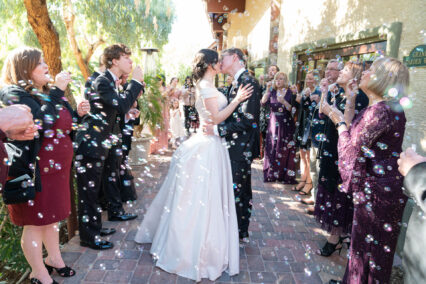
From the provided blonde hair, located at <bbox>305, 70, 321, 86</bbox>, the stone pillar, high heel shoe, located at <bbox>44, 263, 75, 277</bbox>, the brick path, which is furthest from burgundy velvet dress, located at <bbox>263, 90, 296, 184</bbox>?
high heel shoe, located at <bbox>44, 263, 75, 277</bbox>

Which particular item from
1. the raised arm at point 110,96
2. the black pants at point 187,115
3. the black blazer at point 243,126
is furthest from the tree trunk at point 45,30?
the black pants at point 187,115

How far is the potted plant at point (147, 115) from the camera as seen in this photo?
22.9ft

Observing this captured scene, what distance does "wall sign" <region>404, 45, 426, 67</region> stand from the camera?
3.31m

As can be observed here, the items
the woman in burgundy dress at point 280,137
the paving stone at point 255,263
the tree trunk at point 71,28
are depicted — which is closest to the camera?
the paving stone at point 255,263

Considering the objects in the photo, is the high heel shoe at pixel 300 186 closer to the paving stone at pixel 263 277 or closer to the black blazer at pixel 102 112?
the paving stone at pixel 263 277

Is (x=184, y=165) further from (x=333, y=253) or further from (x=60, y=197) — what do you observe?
(x=333, y=253)

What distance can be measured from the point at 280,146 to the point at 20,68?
4896 millimetres

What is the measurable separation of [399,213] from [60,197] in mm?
2966

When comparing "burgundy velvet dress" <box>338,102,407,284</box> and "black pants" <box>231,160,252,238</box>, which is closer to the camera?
"burgundy velvet dress" <box>338,102,407,284</box>

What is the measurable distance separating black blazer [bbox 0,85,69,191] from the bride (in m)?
1.28

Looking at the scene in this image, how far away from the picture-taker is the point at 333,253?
3.58 metres

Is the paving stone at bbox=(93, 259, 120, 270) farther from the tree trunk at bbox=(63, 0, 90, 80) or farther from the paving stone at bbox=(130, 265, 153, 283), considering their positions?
the tree trunk at bbox=(63, 0, 90, 80)

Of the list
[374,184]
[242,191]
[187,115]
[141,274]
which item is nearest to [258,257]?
[242,191]

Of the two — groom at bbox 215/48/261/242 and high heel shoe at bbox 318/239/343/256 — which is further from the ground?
groom at bbox 215/48/261/242
